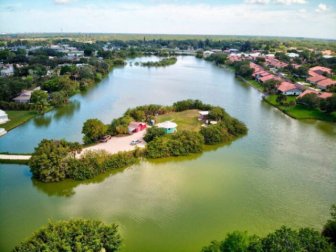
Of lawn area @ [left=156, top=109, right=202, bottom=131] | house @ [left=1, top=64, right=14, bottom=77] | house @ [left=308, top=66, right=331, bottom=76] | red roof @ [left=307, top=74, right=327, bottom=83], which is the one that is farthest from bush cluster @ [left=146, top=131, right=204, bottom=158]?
house @ [left=1, top=64, right=14, bottom=77]

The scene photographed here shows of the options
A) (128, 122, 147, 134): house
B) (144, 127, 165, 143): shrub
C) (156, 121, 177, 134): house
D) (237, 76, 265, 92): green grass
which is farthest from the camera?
(237, 76, 265, 92): green grass

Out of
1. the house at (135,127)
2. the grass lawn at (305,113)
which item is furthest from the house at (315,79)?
the house at (135,127)

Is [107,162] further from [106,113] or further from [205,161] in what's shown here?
[106,113]

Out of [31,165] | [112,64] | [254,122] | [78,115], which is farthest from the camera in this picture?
→ [112,64]

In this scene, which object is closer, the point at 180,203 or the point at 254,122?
the point at 180,203

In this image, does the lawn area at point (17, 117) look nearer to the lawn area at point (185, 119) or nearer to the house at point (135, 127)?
the house at point (135, 127)

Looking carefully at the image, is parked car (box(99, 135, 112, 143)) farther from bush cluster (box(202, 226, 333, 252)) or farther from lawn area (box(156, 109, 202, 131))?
bush cluster (box(202, 226, 333, 252))

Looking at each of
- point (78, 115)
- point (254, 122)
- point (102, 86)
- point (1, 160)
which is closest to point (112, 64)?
point (102, 86)
